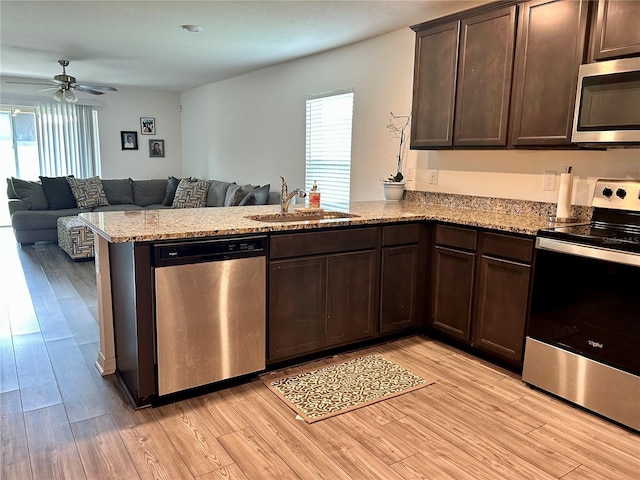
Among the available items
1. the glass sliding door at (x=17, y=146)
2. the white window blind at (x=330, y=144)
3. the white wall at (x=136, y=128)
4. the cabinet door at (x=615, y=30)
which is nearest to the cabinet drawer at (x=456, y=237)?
the cabinet door at (x=615, y=30)

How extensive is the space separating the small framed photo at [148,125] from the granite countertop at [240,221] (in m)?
6.34

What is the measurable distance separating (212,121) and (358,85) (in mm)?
3793

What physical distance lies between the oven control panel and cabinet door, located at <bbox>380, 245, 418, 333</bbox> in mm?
1146

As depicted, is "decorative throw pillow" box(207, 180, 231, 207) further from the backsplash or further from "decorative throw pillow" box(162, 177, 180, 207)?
the backsplash

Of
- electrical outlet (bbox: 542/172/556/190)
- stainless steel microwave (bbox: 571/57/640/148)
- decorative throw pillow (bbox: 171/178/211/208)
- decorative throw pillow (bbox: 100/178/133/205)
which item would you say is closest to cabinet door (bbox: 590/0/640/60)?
stainless steel microwave (bbox: 571/57/640/148)

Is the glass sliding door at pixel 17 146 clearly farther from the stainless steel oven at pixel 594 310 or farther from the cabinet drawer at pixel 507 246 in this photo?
the stainless steel oven at pixel 594 310

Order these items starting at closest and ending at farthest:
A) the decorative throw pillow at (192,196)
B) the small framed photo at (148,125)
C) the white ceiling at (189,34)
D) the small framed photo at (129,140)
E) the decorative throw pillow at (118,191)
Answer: the white ceiling at (189,34)
the decorative throw pillow at (192,196)
the decorative throw pillow at (118,191)
the small framed photo at (129,140)
the small framed photo at (148,125)

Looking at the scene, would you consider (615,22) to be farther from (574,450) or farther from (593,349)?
(574,450)

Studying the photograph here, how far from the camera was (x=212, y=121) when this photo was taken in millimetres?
7590

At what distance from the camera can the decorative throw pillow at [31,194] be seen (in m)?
6.54

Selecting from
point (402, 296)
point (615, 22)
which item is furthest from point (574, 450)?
point (615, 22)

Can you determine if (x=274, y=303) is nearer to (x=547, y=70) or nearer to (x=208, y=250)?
(x=208, y=250)

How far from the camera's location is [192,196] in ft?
23.3

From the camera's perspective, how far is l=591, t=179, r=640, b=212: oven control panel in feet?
8.27
